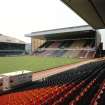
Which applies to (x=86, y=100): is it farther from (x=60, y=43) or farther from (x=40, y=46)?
(x=40, y=46)

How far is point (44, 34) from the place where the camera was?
6109cm

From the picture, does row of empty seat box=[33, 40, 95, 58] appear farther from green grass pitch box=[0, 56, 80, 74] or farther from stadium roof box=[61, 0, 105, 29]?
stadium roof box=[61, 0, 105, 29]

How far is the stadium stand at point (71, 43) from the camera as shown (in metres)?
53.3

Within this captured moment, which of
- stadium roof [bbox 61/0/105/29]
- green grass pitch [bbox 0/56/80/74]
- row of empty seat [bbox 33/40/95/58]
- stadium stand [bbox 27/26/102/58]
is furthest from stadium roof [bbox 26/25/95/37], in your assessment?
stadium roof [bbox 61/0/105/29]

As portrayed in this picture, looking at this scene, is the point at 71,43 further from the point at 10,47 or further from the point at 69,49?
the point at 10,47

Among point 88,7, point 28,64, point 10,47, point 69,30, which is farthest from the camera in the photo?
point 10,47

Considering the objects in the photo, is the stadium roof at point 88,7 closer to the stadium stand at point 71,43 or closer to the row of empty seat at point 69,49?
the stadium stand at point 71,43

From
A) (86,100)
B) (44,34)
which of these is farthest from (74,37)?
(86,100)

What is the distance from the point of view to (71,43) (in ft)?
205

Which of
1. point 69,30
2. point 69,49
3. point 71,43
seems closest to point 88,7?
point 69,30

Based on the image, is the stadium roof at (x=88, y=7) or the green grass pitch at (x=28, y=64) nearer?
the stadium roof at (x=88, y=7)

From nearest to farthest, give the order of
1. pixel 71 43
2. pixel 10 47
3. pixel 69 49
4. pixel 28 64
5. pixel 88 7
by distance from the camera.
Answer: pixel 88 7 → pixel 28 64 → pixel 69 49 → pixel 71 43 → pixel 10 47

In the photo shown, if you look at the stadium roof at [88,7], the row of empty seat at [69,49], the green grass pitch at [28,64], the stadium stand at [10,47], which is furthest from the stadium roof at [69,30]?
the stadium roof at [88,7]

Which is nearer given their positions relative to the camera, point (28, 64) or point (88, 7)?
point (88, 7)
